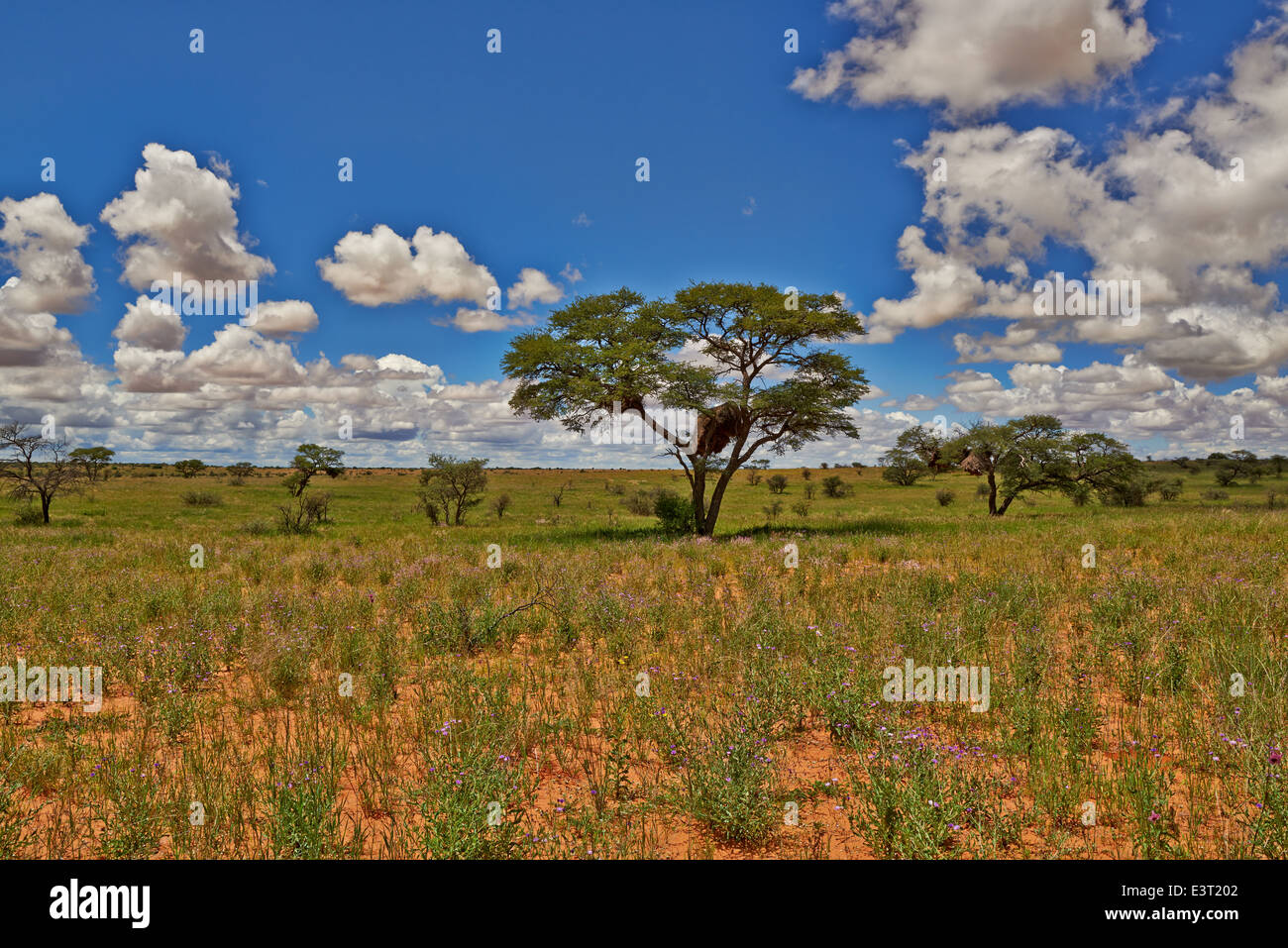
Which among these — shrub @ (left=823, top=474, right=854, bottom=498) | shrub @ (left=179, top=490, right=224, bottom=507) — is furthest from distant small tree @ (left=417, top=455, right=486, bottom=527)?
shrub @ (left=823, top=474, right=854, bottom=498)

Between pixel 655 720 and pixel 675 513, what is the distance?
840 inches

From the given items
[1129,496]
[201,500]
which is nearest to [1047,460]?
[1129,496]

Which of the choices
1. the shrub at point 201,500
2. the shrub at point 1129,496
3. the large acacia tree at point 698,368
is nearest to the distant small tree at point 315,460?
the shrub at point 201,500

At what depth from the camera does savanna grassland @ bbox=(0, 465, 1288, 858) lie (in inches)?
132

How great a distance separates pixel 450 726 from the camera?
486 cm

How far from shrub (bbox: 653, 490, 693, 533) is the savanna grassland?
1371 centimetres

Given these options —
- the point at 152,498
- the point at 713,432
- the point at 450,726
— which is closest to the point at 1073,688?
the point at 450,726

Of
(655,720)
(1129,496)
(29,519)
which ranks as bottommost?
(655,720)

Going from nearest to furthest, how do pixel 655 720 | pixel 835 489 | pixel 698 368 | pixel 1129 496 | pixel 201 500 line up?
pixel 655 720
pixel 698 368
pixel 1129 496
pixel 201 500
pixel 835 489

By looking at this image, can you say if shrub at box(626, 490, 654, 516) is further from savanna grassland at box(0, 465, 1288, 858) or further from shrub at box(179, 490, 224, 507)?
shrub at box(179, 490, 224, 507)

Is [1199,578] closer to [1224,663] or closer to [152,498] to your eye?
[1224,663]

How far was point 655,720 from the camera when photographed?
16.2 ft

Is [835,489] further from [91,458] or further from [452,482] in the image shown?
[91,458]

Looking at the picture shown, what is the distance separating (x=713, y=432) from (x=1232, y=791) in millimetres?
23656
